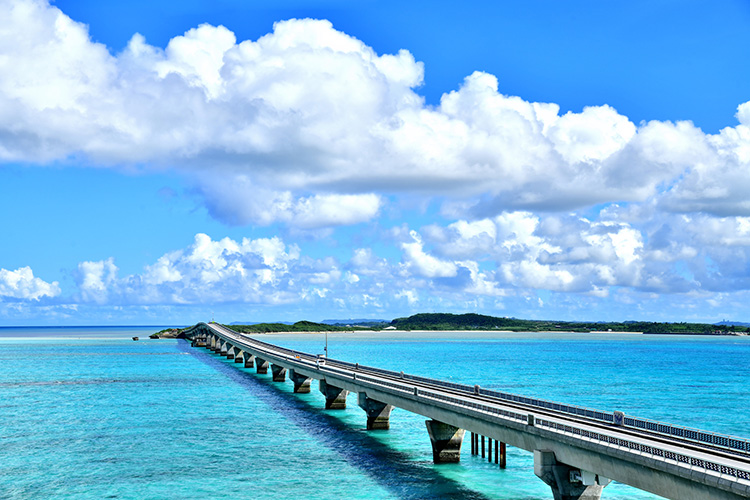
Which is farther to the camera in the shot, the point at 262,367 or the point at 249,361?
the point at 249,361

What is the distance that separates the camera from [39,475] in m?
50.6

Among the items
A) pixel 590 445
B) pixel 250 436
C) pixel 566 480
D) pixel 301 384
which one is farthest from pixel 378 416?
pixel 301 384

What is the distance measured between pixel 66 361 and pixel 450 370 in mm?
97567

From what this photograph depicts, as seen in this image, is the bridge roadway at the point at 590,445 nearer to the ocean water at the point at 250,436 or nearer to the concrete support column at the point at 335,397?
the ocean water at the point at 250,436

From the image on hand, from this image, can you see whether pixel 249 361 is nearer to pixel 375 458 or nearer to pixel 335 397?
pixel 335 397

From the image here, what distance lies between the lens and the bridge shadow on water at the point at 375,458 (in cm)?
4578

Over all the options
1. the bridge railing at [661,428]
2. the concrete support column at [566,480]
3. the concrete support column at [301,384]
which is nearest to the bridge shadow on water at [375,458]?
the concrete support column at [566,480]

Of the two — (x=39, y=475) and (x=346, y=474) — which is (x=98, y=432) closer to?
(x=39, y=475)

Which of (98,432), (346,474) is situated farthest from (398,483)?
(98,432)

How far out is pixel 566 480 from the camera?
39.6 meters

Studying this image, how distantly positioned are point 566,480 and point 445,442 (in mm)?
16350

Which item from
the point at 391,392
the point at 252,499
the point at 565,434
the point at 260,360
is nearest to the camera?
the point at 565,434

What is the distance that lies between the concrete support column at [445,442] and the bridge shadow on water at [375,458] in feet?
4.45

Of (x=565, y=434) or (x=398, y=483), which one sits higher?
(x=565, y=434)
